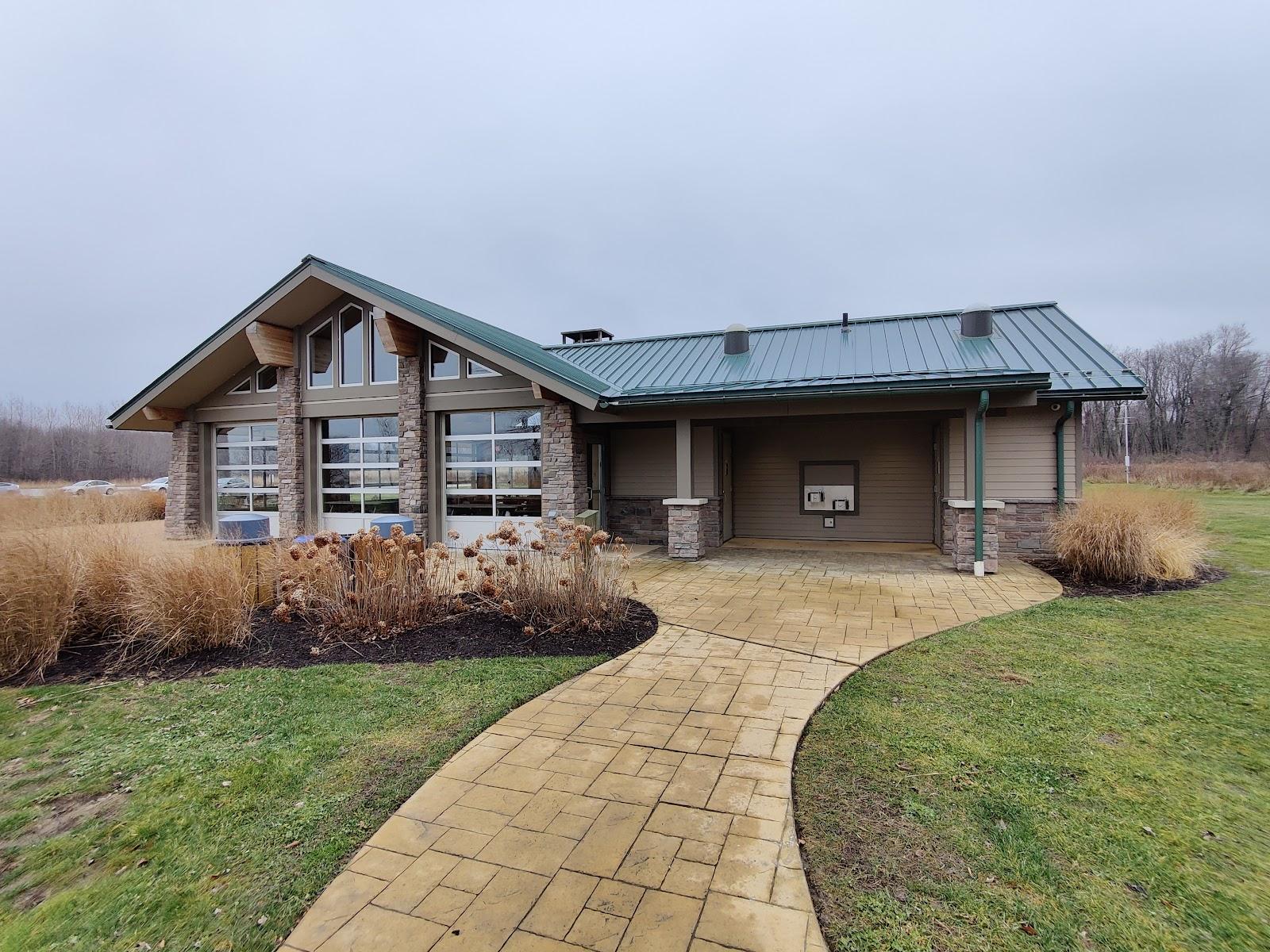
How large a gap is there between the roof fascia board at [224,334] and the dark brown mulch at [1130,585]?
1358 centimetres

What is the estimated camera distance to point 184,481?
14164 millimetres

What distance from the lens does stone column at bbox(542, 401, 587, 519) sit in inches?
437

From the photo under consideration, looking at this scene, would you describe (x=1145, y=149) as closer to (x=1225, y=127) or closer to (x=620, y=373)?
(x=1225, y=127)

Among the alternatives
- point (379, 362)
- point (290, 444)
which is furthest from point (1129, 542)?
point (290, 444)

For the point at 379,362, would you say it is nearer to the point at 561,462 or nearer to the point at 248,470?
the point at 248,470

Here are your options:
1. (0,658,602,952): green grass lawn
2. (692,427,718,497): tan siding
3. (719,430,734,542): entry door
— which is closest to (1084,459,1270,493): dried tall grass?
(719,430,734,542): entry door

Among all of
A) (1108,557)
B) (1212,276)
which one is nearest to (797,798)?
(1108,557)

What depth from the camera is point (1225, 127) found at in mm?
17297

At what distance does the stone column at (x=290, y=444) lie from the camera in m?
13.0

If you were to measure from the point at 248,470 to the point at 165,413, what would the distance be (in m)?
2.20

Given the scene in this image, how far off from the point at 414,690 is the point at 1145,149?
24109 mm

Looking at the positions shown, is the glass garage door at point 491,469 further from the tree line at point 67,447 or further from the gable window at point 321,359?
the tree line at point 67,447

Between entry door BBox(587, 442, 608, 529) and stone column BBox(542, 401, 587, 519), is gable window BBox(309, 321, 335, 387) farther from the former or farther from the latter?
entry door BBox(587, 442, 608, 529)

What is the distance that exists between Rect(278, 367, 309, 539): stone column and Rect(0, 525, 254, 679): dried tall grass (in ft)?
25.4
